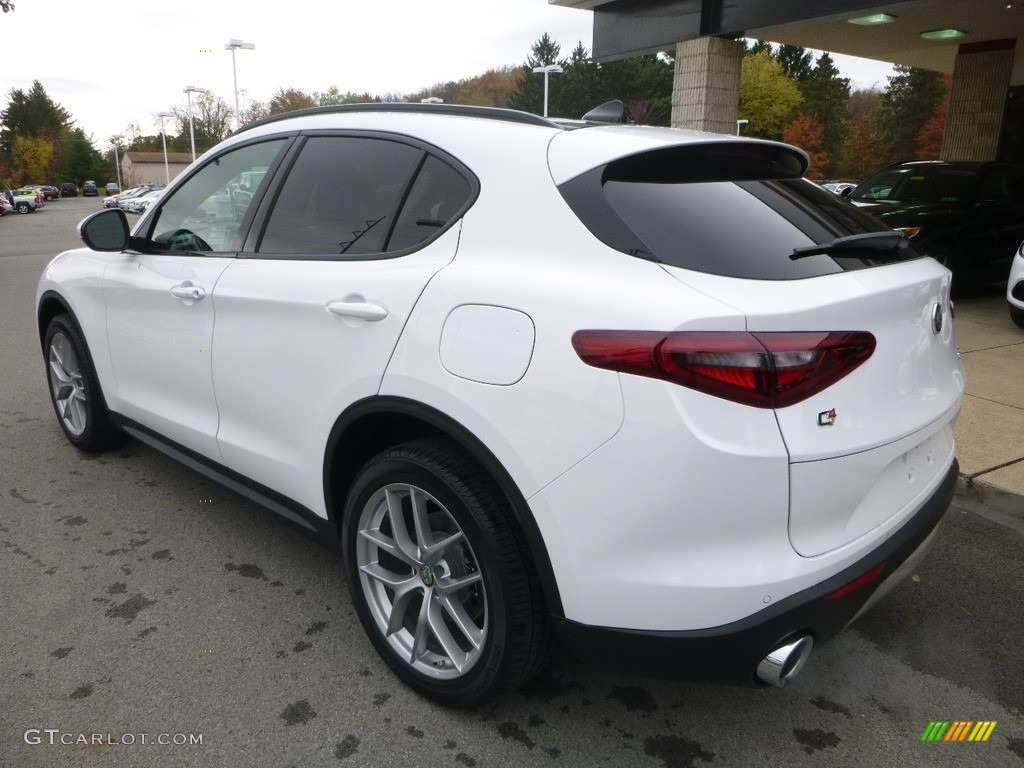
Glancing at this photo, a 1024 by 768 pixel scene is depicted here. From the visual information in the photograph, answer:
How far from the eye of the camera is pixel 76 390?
4.46m

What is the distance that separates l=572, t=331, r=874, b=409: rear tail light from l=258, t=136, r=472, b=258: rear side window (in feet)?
2.75

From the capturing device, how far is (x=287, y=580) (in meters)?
3.29

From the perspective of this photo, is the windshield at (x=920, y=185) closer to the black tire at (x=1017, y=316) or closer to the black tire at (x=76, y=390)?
the black tire at (x=1017, y=316)

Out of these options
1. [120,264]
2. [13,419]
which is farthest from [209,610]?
[13,419]

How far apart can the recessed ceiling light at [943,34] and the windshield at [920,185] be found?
389cm

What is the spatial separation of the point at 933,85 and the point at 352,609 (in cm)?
7094

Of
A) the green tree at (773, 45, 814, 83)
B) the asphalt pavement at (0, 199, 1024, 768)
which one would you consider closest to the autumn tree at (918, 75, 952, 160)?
the green tree at (773, 45, 814, 83)

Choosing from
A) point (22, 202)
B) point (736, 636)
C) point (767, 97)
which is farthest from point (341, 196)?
point (767, 97)

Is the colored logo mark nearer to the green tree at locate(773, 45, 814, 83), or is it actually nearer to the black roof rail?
the black roof rail

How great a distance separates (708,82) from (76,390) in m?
9.22

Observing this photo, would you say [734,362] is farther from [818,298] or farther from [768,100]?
[768,100]

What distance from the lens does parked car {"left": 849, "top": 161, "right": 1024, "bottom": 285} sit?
30.6ft

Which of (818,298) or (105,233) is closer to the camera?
(818,298)

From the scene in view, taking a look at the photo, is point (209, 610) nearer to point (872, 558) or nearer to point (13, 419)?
point (872, 558)
